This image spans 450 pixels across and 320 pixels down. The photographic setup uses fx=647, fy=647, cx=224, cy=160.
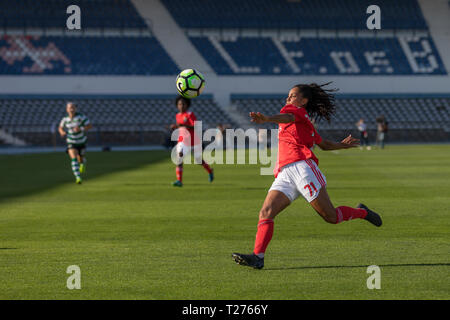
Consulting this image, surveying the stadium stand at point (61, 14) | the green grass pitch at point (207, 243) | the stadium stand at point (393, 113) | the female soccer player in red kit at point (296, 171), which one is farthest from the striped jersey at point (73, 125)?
the stadium stand at point (61, 14)

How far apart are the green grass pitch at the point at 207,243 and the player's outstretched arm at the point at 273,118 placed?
1530 millimetres

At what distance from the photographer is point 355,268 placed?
21.9 feet

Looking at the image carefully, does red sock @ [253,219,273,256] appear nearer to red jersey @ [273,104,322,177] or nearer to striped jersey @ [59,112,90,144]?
red jersey @ [273,104,322,177]

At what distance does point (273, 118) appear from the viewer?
6.16 m

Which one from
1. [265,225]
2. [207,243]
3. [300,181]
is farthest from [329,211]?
[207,243]

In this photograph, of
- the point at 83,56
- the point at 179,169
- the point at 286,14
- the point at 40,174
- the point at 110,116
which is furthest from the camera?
the point at 286,14

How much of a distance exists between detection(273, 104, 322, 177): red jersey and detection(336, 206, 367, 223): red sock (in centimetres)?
75

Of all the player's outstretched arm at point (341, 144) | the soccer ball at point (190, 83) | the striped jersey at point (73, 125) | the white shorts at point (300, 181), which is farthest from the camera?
the striped jersey at point (73, 125)

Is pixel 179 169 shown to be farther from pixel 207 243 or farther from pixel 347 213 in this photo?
pixel 347 213

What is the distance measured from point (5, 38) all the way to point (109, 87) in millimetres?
8670

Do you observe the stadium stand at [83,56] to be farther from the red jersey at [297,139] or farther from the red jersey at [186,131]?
the red jersey at [297,139]

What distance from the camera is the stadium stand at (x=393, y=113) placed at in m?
45.8

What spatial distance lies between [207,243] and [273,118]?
8.63 feet

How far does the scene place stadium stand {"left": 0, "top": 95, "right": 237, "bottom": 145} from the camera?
139 ft
